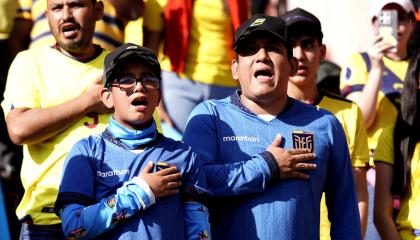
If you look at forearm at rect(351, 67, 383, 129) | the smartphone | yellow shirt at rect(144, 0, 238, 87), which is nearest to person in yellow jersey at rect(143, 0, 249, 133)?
yellow shirt at rect(144, 0, 238, 87)

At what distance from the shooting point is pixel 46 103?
5785 mm

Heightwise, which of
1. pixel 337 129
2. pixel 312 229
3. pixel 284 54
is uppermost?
pixel 284 54

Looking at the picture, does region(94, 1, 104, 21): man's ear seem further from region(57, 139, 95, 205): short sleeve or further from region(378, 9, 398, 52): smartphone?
region(378, 9, 398, 52): smartphone

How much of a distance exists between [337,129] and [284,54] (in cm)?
47

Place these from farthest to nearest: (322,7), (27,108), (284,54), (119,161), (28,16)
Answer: (322,7) → (28,16) → (27,108) → (284,54) → (119,161)

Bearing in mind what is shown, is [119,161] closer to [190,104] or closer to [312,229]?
[312,229]

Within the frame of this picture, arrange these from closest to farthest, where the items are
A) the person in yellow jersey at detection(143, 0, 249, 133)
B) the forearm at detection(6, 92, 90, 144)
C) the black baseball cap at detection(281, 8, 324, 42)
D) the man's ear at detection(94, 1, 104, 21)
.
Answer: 1. the forearm at detection(6, 92, 90, 144)
2. the man's ear at detection(94, 1, 104, 21)
3. the black baseball cap at detection(281, 8, 324, 42)
4. the person in yellow jersey at detection(143, 0, 249, 133)

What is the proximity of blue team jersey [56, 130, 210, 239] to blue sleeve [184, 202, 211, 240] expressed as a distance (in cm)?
3

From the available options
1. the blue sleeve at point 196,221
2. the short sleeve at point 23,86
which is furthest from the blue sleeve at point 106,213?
the short sleeve at point 23,86

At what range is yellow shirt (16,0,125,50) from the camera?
23.1ft

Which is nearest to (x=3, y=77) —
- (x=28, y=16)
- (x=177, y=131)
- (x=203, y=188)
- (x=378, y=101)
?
(x=28, y=16)

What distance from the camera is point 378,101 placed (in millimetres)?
7125

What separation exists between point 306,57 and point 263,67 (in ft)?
3.83

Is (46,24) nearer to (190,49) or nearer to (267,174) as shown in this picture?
(190,49)
